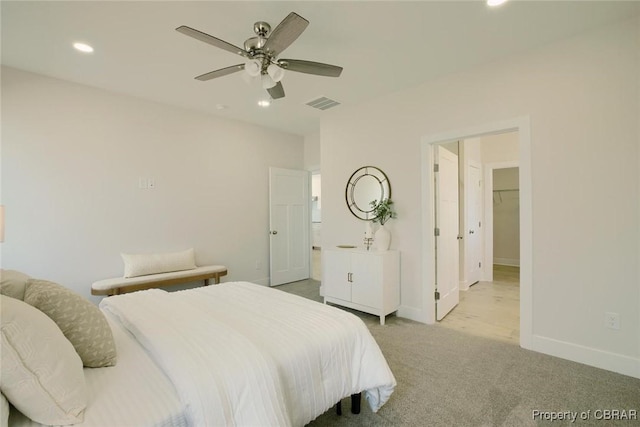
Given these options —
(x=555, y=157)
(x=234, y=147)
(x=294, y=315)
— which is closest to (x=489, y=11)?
(x=555, y=157)

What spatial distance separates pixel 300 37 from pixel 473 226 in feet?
13.0

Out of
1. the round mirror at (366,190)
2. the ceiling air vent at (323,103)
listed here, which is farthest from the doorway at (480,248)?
the ceiling air vent at (323,103)

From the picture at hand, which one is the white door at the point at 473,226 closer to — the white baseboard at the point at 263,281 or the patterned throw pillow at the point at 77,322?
the white baseboard at the point at 263,281

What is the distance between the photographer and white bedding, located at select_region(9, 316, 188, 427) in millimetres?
917

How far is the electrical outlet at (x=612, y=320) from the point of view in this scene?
219cm

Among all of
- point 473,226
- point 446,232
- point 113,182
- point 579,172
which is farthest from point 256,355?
point 473,226

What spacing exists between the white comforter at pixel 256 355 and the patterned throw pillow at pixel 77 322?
17cm

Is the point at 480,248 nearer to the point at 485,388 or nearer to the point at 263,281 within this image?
the point at 485,388

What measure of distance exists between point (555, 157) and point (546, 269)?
96cm

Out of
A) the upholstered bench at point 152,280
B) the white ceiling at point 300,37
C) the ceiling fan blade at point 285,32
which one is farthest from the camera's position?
the upholstered bench at point 152,280

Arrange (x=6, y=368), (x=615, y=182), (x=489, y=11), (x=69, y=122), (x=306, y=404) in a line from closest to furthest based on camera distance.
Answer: (x=6, y=368)
(x=306, y=404)
(x=489, y=11)
(x=615, y=182)
(x=69, y=122)

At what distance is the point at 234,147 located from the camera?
4.48m

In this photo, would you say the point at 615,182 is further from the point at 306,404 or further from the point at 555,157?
the point at 306,404

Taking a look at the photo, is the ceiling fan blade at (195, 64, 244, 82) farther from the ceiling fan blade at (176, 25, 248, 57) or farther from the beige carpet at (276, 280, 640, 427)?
the beige carpet at (276, 280, 640, 427)
